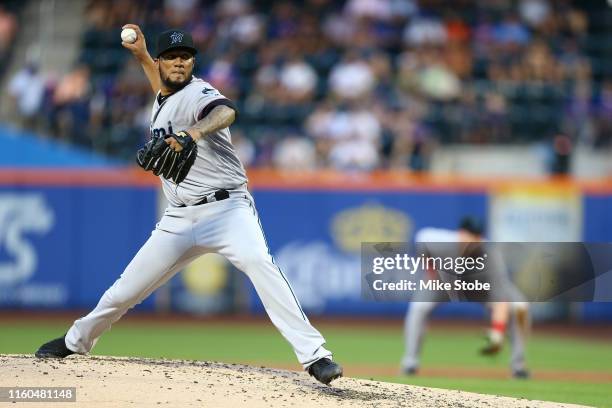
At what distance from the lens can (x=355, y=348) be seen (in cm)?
1305

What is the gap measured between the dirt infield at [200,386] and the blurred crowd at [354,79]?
946 cm

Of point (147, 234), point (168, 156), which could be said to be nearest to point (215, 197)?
point (168, 156)

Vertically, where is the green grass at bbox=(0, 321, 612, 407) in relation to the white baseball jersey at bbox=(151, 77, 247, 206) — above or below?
below

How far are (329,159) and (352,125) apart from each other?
1.98 ft

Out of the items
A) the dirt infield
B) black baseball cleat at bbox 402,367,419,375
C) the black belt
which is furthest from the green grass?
the black belt

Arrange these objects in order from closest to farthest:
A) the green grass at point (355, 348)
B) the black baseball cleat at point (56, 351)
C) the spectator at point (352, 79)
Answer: the black baseball cleat at point (56, 351)
the green grass at point (355, 348)
the spectator at point (352, 79)

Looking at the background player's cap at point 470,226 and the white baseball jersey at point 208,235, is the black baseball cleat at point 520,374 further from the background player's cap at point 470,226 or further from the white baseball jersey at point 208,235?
the white baseball jersey at point 208,235

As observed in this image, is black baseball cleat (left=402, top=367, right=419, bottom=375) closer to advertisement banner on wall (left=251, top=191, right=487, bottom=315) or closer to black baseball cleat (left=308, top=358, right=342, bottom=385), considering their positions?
black baseball cleat (left=308, top=358, right=342, bottom=385)

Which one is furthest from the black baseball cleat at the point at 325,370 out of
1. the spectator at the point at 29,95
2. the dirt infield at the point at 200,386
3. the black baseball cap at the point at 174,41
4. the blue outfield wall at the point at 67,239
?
the spectator at the point at 29,95

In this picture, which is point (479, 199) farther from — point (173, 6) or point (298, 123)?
point (173, 6)

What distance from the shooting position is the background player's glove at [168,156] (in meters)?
6.16

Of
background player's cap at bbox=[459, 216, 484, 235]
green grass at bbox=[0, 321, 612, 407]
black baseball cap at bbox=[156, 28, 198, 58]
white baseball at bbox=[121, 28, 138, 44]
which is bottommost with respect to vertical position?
green grass at bbox=[0, 321, 612, 407]

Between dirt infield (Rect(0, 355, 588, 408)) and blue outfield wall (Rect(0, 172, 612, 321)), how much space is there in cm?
866

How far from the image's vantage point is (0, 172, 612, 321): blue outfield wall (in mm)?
15945
